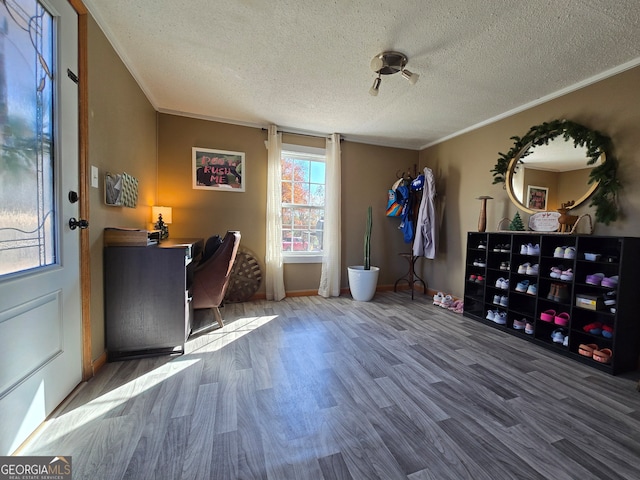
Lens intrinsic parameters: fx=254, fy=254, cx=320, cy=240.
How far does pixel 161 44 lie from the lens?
188 cm

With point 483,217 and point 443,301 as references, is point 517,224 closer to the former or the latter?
point 483,217

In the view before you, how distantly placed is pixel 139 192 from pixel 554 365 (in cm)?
382

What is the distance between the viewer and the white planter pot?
341cm

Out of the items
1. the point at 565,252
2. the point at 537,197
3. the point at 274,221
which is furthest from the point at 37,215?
the point at 537,197

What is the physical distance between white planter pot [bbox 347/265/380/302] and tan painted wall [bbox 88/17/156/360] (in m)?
2.52

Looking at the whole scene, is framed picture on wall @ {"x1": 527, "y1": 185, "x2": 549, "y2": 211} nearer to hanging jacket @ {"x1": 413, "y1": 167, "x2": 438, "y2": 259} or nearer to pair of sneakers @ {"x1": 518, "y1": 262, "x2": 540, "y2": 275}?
pair of sneakers @ {"x1": 518, "y1": 262, "x2": 540, "y2": 275}

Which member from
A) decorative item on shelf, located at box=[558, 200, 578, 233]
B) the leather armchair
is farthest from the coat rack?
the leather armchair

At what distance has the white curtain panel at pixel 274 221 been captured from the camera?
3354 millimetres

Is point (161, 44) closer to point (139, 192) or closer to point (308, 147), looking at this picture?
point (139, 192)

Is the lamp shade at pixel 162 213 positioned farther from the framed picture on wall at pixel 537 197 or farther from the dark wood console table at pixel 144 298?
the framed picture on wall at pixel 537 197

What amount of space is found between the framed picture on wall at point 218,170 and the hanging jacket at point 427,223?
2.49m

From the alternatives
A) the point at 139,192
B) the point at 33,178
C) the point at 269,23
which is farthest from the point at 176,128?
the point at 33,178

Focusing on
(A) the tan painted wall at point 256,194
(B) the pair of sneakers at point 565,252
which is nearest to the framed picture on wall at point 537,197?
(B) the pair of sneakers at point 565,252

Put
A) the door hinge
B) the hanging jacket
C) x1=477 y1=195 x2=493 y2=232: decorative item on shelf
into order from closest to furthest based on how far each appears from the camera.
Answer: the door hinge, x1=477 y1=195 x2=493 y2=232: decorative item on shelf, the hanging jacket
